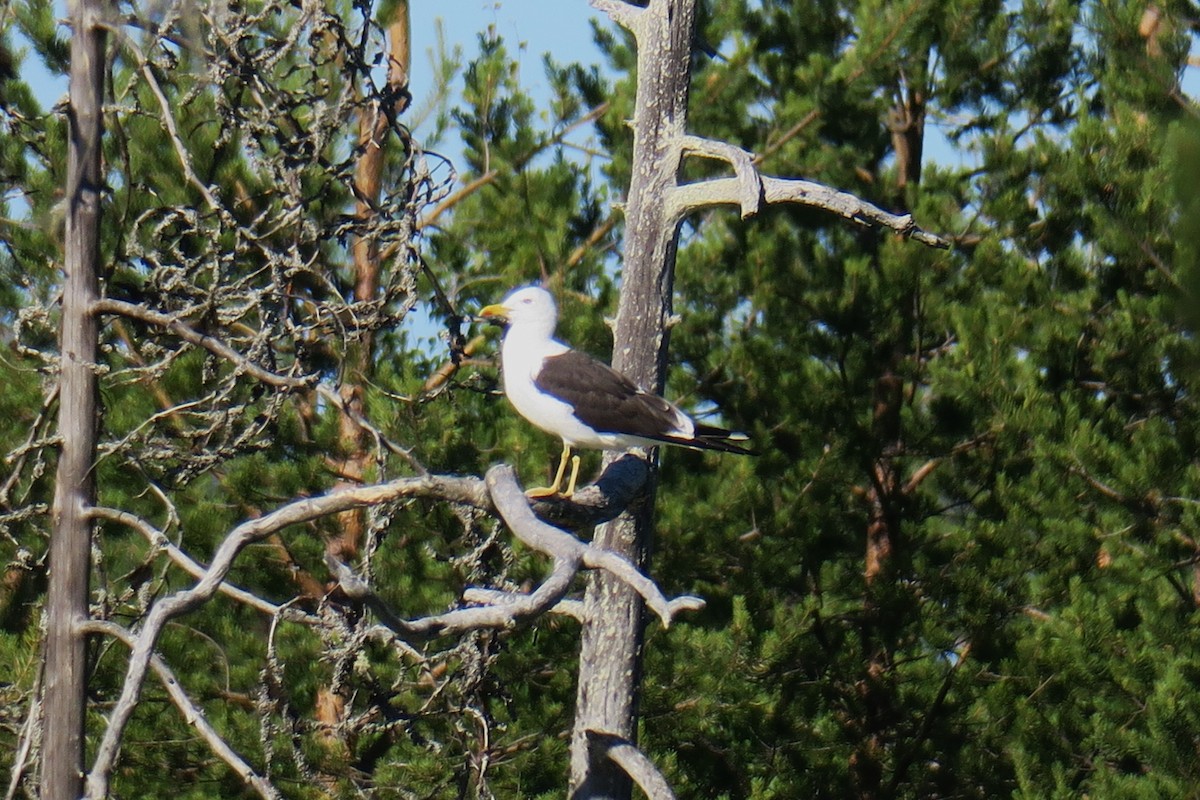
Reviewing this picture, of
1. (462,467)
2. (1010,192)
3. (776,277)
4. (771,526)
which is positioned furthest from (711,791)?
(1010,192)

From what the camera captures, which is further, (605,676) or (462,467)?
(462,467)

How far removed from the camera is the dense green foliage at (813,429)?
A: 9.09m

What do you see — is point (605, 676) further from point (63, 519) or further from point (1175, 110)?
point (1175, 110)

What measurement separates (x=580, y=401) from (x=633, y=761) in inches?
54.6

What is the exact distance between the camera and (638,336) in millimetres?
5773

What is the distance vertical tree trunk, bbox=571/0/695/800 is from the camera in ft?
18.7

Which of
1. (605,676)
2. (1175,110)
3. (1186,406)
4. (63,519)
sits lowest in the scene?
(605,676)

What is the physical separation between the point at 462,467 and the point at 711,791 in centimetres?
259

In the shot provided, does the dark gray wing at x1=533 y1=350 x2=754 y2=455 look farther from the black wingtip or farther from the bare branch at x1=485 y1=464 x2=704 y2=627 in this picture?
the bare branch at x1=485 y1=464 x2=704 y2=627

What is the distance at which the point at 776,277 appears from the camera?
34.0 feet

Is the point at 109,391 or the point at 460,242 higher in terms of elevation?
the point at 460,242

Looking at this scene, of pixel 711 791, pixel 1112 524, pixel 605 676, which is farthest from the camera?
pixel 711 791

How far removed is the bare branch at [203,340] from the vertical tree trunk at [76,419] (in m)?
0.18

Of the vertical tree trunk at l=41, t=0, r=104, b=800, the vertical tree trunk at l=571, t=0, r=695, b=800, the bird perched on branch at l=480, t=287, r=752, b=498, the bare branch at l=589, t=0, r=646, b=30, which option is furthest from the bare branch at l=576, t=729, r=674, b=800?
the bare branch at l=589, t=0, r=646, b=30
